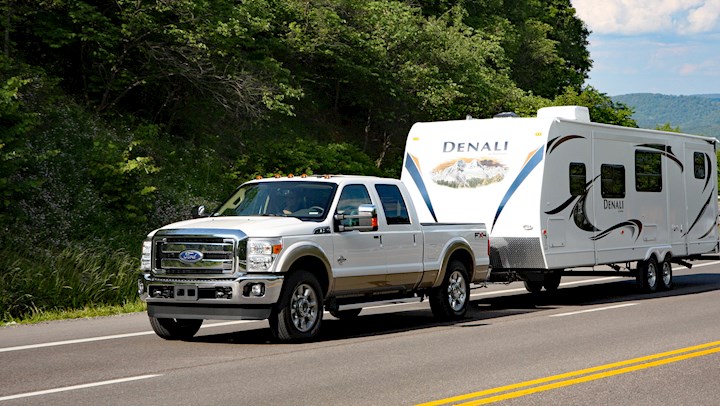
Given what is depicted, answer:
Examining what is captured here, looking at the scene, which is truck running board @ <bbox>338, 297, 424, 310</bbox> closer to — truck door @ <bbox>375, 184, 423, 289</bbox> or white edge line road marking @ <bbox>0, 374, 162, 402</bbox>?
truck door @ <bbox>375, 184, 423, 289</bbox>

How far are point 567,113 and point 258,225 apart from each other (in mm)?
8468

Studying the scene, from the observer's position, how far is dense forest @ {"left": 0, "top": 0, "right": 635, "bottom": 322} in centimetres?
1889

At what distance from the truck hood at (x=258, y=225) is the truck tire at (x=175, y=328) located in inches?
45.2

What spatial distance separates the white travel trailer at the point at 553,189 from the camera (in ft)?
57.6

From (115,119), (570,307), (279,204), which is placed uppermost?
(115,119)

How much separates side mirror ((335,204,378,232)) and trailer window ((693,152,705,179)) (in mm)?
12220

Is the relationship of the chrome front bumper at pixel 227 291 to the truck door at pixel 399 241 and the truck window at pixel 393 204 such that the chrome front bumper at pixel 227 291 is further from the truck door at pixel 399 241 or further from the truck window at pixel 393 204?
the truck window at pixel 393 204

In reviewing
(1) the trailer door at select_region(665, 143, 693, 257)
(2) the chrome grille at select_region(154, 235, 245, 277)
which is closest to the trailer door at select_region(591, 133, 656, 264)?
(1) the trailer door at select_region(665, 143, 693, 257)

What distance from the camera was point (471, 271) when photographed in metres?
15.9

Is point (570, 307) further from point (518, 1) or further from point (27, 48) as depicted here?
point (518, 1)

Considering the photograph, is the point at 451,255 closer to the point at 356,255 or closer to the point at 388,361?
the point at 356,255

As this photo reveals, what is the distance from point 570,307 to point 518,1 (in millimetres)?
38912

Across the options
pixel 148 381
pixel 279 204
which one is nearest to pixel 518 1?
pixel 279 204

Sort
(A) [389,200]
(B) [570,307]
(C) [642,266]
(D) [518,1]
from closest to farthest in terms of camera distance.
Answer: (A) [389,200] < (B) [570,307] < (C) [642,266] < (D) [518,1]
